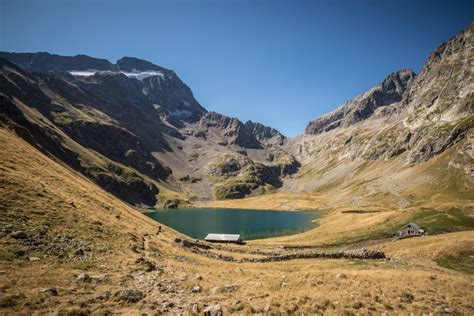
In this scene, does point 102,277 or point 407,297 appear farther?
point 102,277

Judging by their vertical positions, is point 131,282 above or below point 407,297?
above

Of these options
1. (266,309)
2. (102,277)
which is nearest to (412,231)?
(266,309)

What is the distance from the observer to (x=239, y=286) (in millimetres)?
24609

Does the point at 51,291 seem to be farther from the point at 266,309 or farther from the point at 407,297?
the point at 407,297

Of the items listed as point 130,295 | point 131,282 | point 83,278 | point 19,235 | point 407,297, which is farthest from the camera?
point 19,235

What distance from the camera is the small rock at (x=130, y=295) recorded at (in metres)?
19.5

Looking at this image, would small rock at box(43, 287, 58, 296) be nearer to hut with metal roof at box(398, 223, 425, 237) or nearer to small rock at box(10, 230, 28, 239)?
small rock at box(10, 230, 28, 239)

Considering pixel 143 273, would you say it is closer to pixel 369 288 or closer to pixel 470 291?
pixel 369 288

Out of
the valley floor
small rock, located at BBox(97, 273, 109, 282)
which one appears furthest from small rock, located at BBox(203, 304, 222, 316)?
small rock, located at BBox(97, 273, 109, 282)

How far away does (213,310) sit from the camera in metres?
18.5

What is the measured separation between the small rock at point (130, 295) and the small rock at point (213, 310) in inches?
209

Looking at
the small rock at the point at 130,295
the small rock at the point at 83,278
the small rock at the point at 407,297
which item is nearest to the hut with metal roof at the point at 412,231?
the small rock at the point at 407,297

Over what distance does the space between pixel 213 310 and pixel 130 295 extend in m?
6.42

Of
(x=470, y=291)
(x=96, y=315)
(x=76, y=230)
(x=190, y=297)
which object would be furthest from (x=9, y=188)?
(x=470, y=291)
